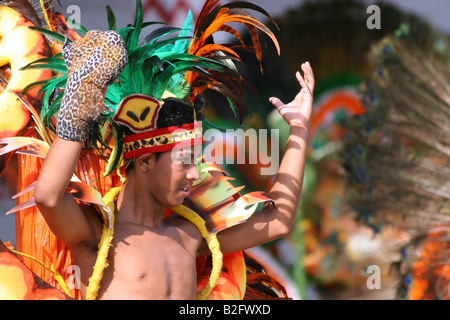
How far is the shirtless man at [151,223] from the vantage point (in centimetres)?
162

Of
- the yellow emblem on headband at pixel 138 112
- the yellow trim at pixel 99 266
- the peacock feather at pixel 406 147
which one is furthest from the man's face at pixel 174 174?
the peacock feather at pixel 406 147

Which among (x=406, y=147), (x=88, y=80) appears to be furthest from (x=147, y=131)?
(x=406, y=147)

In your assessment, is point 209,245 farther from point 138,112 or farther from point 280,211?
point 138,112

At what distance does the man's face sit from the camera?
6.03ft

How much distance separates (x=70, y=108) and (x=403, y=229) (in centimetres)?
432

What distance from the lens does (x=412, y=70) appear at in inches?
217

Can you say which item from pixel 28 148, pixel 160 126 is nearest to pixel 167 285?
pixel 160 126

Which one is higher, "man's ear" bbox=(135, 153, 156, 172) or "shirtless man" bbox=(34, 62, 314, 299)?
"man's ear" bbox=(135, 153, 156, 172)

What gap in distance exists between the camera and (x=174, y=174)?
1.84 meters

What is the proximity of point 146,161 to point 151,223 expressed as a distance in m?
0.20

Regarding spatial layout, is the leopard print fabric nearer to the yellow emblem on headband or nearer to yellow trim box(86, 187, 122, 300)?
the yellow emblem on headband

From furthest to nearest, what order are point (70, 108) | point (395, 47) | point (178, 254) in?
point (395, 47)
point (178, 254)
point (70, 108)

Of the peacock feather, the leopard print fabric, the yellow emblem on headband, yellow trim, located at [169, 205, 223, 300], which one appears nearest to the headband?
the yellow emblem on headband
